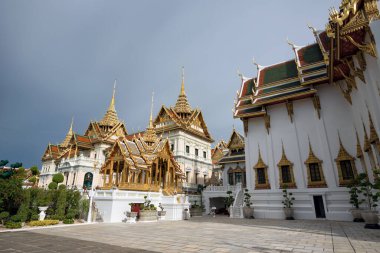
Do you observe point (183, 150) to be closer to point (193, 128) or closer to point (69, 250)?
point (193, 128)

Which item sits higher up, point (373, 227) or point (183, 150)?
point (183, 150)

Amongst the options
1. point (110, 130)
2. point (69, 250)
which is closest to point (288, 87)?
point (69, 250)

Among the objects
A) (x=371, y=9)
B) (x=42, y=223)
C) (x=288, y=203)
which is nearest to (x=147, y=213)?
(x=42, y=223)

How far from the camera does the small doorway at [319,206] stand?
13837 millimetres

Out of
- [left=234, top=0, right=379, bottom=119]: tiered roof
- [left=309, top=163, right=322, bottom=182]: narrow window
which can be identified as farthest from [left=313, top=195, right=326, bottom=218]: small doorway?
[left=234, top=0, right=379, bottom=119]: tiered roof

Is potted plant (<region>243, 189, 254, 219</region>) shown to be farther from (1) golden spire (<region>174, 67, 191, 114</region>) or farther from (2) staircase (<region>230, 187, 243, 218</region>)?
(1) golden spire (<region>174, 67, 191, 114</region>)

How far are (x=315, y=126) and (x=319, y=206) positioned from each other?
509 centimetres

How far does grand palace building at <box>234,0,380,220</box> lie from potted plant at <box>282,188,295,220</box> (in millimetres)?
359

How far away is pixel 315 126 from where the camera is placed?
49.0 ft

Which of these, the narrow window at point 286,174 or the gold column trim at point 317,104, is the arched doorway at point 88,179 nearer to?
the narrow window at point 286,174

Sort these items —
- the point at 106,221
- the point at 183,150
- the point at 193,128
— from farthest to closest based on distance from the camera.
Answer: the point at 193,128 < the point at 183,150 < the point at 106,221

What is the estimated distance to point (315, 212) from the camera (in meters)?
13.8

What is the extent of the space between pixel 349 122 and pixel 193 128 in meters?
21.3

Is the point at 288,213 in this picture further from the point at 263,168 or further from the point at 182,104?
the point at 182,104
